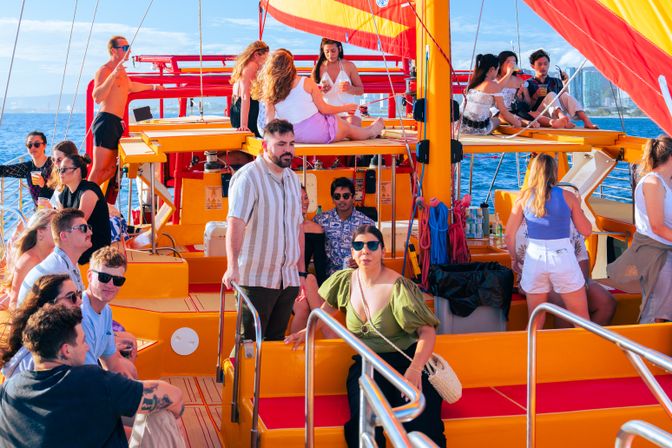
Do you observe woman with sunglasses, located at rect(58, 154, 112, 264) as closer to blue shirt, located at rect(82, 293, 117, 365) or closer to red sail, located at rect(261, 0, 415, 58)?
blue shirt, located at rect(82, 293, 117, 365)

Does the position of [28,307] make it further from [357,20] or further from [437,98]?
[357,20]

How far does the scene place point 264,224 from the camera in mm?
5535

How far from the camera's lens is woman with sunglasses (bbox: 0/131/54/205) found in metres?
9.15

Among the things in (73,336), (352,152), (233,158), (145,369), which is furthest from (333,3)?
(73,336)

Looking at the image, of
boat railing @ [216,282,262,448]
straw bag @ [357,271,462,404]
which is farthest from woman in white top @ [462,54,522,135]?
straw bag @ [357,271,462,404]

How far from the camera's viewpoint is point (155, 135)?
26.1 ft

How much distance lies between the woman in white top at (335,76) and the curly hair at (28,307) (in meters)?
5.13

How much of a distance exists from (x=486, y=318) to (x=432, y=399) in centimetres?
145

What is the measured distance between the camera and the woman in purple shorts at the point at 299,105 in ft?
22.1

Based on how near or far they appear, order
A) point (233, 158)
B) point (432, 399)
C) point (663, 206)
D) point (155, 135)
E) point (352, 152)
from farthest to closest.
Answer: point (233, 158) → point (155, 135) → point (352, 152) → point (663, 206) → point (432, 399)

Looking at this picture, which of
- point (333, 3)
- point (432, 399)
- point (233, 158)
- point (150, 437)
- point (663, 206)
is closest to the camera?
point (150, 437)

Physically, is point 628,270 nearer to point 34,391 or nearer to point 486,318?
point 486,318

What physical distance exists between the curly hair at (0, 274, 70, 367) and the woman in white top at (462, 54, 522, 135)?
4.64m

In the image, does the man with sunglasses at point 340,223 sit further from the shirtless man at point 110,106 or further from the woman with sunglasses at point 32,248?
the shirtless man at point 110,106
